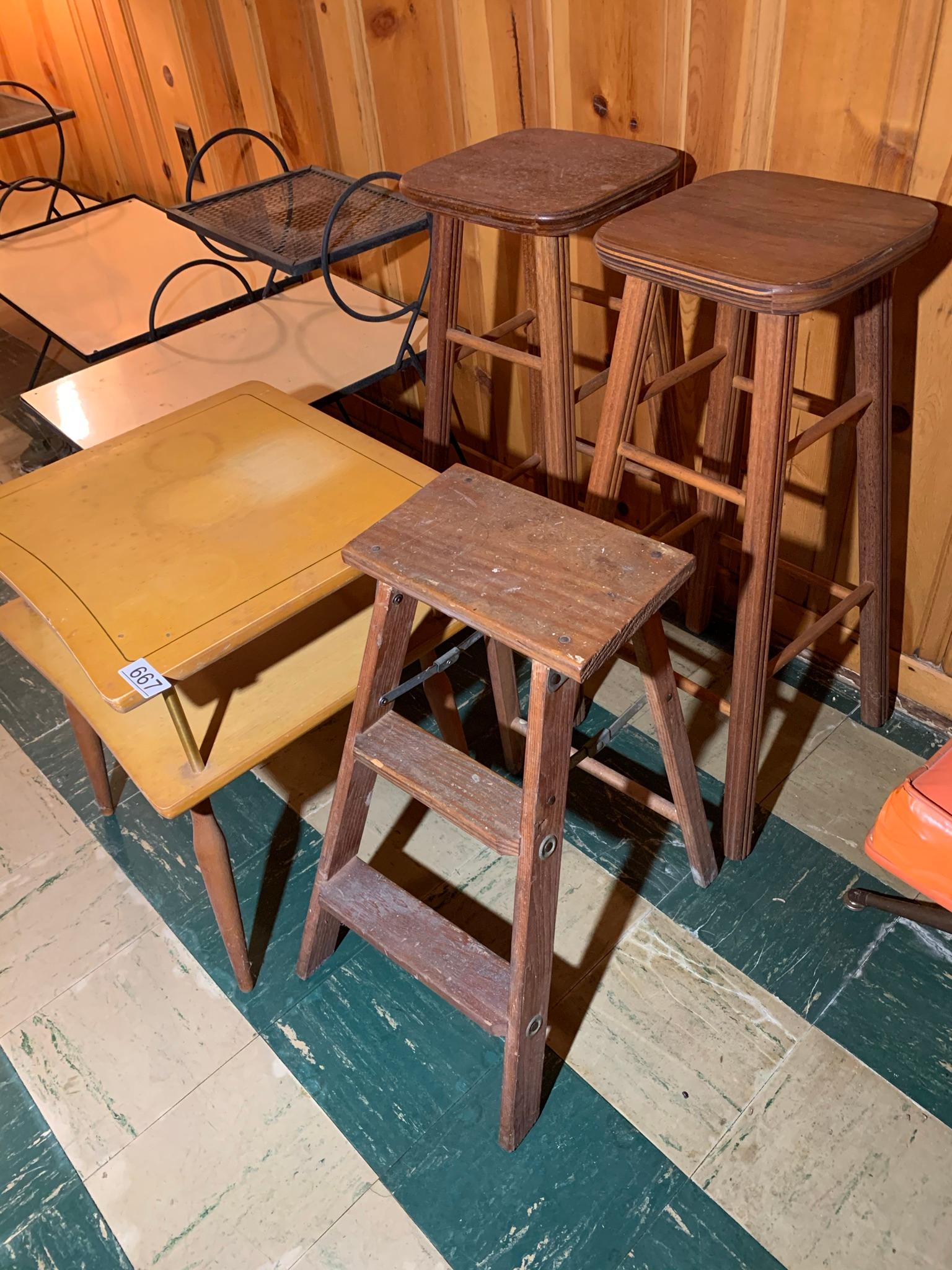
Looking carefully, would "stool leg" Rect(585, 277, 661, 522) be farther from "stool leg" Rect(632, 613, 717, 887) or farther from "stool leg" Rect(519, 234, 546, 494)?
"stool leg" Rect(632, 613, 717, 887)

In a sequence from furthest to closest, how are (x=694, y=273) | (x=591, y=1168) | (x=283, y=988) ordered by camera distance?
(x=283, y=988), (x=591, y=1168), (x=694, y=273)

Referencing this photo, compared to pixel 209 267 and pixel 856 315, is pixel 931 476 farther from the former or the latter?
pixel 209 267

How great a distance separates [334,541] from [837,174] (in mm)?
939

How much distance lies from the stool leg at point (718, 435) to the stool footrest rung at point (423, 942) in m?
0.87

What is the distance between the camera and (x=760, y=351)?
4.15 ft

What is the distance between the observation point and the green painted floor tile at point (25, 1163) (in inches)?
55.2

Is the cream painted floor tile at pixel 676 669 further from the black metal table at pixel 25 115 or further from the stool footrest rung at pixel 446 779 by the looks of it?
the black metal table at pixel 25 115

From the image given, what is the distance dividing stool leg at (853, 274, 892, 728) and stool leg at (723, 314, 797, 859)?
0.24m

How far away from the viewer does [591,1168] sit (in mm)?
1368

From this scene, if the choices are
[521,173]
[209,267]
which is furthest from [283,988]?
[209,267]

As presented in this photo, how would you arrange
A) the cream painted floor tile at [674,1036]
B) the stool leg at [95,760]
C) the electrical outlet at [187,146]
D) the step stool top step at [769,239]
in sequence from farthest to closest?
the electrical outlet at [187,146]
the stool leg at [95,760]
the cream painted floor tile at [674,1036]
the step stool top step at [769,239]

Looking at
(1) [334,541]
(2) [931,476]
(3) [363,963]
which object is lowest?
(3) [363,963]

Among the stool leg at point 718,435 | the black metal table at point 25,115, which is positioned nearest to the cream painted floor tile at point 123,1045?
the stool leg at point 718,435

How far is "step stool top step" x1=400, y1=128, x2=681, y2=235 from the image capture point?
144 centimetres
